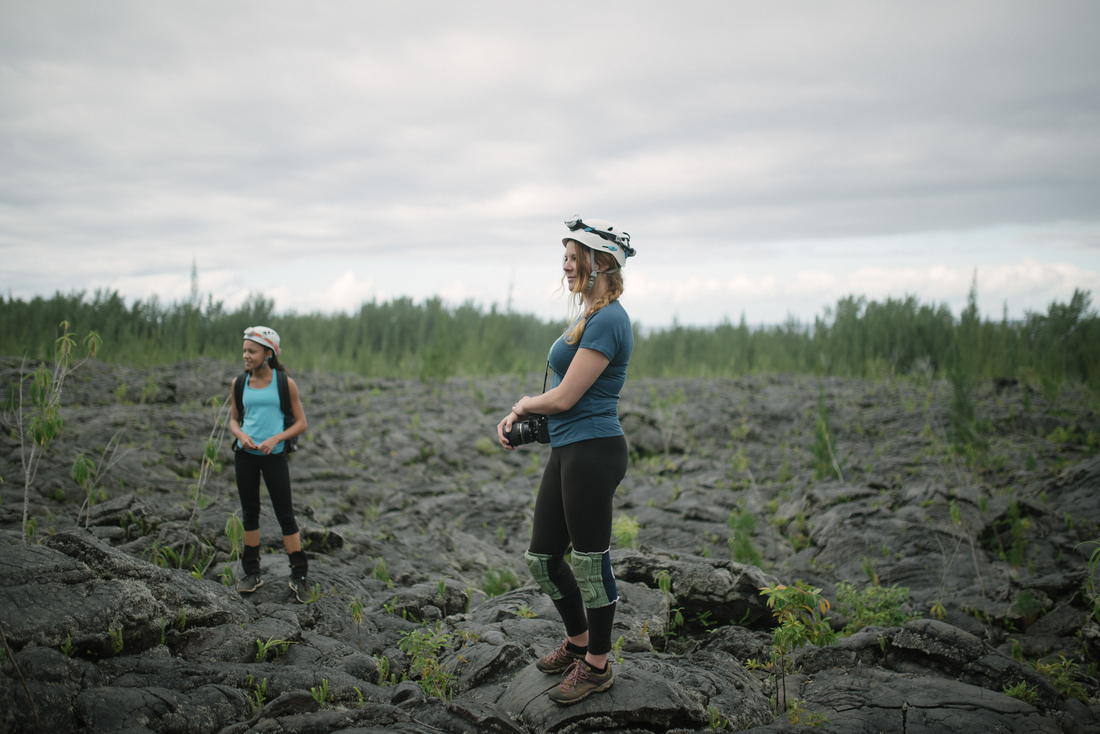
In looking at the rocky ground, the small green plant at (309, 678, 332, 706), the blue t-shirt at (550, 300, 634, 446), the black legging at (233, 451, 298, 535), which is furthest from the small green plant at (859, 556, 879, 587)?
the black legging at (233, 451, 298, 535)

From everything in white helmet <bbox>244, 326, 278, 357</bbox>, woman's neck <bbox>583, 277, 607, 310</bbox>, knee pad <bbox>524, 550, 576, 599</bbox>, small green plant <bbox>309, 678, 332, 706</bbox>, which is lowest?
small green plant <bbox>309, 678, 332, 706</bbox>

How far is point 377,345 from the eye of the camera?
68.8 ft

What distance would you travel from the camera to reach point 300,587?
517cm

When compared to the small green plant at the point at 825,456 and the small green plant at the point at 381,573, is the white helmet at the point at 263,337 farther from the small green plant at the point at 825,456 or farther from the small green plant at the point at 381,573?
the small green plant at the point at 825,456

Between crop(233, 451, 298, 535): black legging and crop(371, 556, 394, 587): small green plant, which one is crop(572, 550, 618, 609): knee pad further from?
crop(371, 556, 394, 587): small green plant

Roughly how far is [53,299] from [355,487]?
12.4 meters

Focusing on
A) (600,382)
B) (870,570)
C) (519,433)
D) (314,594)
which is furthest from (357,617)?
(870,570)

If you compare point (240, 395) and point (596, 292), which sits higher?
point (596, 292)

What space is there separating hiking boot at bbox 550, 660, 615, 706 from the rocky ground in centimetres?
8

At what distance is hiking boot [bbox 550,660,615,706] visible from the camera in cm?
340

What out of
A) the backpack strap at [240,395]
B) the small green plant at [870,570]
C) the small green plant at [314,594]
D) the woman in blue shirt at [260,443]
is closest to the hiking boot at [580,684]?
the small green plant at [314,594]

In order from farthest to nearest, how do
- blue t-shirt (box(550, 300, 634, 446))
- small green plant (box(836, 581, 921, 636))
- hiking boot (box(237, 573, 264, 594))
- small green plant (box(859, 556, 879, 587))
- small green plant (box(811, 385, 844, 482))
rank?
small green plant (box(811, 385, 844, 482))
small green plant (box(859, 556, 879, 587))
small green plant (box(836, 581, 921, 636))
hiking boot (box(237, 573, 264, 594))
blue t-shirt (box(550, 300, 634, 446))

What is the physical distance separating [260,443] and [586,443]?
2.96 meters

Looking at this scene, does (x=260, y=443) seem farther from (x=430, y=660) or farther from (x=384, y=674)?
(x=430, y=660)
